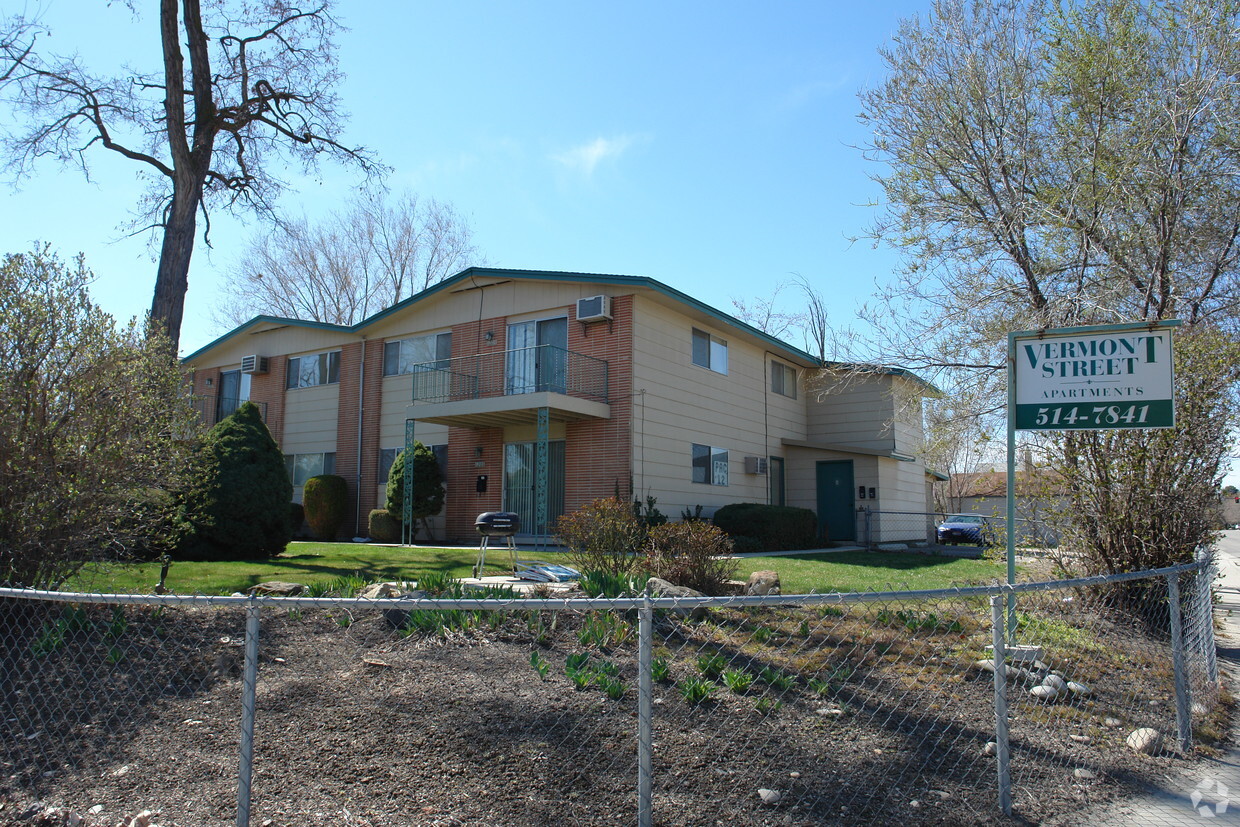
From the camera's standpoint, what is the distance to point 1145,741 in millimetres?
4613

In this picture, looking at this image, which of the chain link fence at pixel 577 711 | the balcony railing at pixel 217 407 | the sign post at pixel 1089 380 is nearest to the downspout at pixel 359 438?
the balcony railing at pixel 217 407

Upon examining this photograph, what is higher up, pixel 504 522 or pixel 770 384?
pixel 770 384

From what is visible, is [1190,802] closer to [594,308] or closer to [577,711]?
[577,711]

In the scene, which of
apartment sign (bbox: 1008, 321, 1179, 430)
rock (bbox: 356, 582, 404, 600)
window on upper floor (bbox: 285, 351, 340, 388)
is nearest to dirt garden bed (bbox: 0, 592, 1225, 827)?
rock (bbox: 356, 582, 404, 600)

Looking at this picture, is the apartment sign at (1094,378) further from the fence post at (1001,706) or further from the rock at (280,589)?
the rock at (280,589)

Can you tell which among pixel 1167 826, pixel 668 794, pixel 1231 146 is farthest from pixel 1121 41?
pixel 668 794

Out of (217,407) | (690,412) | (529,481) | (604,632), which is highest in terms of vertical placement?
(217,407)

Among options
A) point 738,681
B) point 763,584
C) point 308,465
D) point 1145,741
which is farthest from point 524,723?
point 308,465

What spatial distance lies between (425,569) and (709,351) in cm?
964

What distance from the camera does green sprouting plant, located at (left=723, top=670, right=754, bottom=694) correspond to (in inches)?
188

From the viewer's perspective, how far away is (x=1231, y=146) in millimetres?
10922

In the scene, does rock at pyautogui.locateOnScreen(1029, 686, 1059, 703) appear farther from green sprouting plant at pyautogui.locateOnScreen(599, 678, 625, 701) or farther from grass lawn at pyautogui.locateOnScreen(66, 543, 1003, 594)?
grass lawn at pyautogui.locateOnScreen(66, 543, 1003, 594)

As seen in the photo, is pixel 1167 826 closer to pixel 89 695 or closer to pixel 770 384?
pixel 89 695

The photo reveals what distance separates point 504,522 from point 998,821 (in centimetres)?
663
